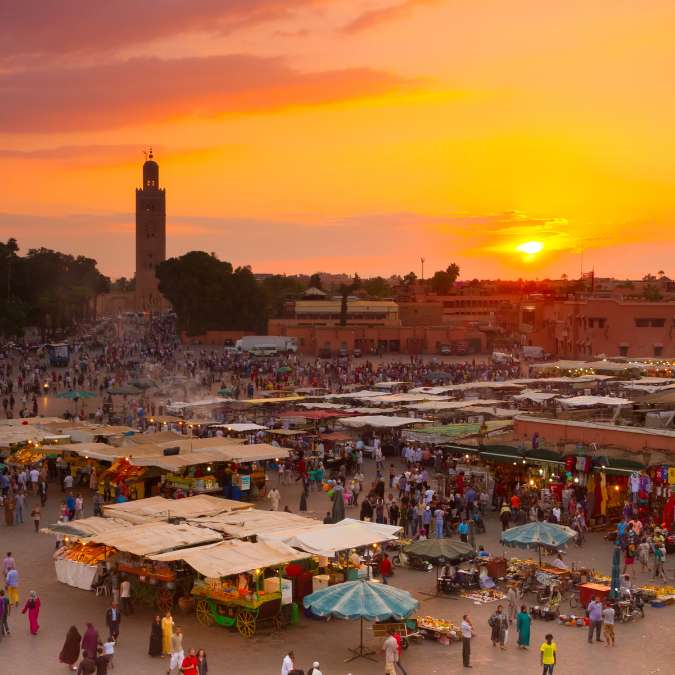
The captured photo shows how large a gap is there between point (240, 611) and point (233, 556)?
0.86 m

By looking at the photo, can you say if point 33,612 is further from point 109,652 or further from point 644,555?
point 644,555

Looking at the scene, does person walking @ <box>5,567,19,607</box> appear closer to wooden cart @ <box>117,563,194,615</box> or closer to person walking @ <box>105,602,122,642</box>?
wooden cart @ <box>117,563,194,615</box>

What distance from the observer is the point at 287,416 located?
37.0 metres

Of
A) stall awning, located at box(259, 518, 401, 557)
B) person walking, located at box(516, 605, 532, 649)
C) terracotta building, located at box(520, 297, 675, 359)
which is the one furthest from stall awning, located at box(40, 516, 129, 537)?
terracotta building, located at box(520, 297, 675, 359)

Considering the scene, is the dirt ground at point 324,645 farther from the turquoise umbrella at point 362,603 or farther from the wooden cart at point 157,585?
the turquoise umbrella at point 362,603

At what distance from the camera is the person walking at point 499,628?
15602mm

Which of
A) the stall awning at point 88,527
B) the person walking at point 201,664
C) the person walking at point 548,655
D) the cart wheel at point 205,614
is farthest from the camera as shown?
the stall awning at point 88,527

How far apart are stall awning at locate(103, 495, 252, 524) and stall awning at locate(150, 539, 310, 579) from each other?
8.26 ft

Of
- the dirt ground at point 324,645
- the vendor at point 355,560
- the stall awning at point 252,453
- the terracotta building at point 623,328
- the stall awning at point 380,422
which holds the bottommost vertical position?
the dirt ground at point 324,645

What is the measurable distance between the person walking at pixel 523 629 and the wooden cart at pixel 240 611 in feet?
12.4

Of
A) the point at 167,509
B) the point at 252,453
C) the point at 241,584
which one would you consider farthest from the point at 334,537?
the point at 252,453

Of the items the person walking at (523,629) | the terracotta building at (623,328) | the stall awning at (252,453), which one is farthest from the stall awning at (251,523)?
the terracotta building at (623,328)

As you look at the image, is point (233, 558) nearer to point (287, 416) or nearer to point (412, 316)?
point (287, 416)

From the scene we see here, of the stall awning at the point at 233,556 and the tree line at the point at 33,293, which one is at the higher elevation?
the tree line at the point at 33,293
